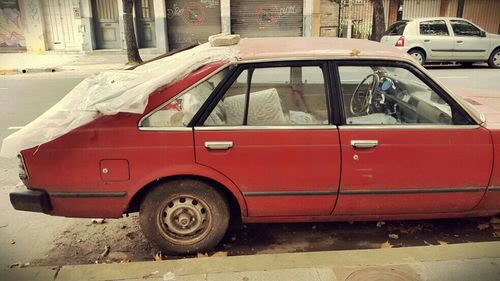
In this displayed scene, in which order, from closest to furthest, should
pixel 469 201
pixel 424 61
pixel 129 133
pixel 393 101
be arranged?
pixel 129 133 → pixel 469 201 → pixel 393 101 → pixel 424 61

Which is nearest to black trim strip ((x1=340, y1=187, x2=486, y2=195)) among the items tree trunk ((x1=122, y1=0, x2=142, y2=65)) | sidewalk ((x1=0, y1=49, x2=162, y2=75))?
tree trunk ((x1=122, y1=0, x2=142, y2=65))

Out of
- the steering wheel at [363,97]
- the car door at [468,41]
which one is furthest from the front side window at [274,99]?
the car door at [468,41]

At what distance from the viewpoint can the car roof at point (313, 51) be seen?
3.28 metres

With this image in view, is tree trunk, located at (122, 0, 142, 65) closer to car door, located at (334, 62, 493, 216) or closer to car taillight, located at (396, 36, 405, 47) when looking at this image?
car taillight, located at (396, 36, 405, 47)

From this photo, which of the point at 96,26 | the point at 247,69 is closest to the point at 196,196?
the point at 247,69

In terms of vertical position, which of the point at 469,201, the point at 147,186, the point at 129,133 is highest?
the point at 129,133

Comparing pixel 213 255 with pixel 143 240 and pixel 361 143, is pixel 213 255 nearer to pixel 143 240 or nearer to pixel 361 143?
pixel 143 240

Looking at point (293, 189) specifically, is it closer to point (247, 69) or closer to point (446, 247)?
point (247, 69)

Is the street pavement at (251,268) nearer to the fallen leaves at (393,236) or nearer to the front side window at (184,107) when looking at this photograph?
the fallen leaves at (393,236)

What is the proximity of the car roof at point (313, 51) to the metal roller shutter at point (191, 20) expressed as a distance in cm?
1684

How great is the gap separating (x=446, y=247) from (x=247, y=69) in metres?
1.96

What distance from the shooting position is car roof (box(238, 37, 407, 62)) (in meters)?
3.28

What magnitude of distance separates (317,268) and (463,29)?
13501 millimetres

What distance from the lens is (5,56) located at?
19.1m
